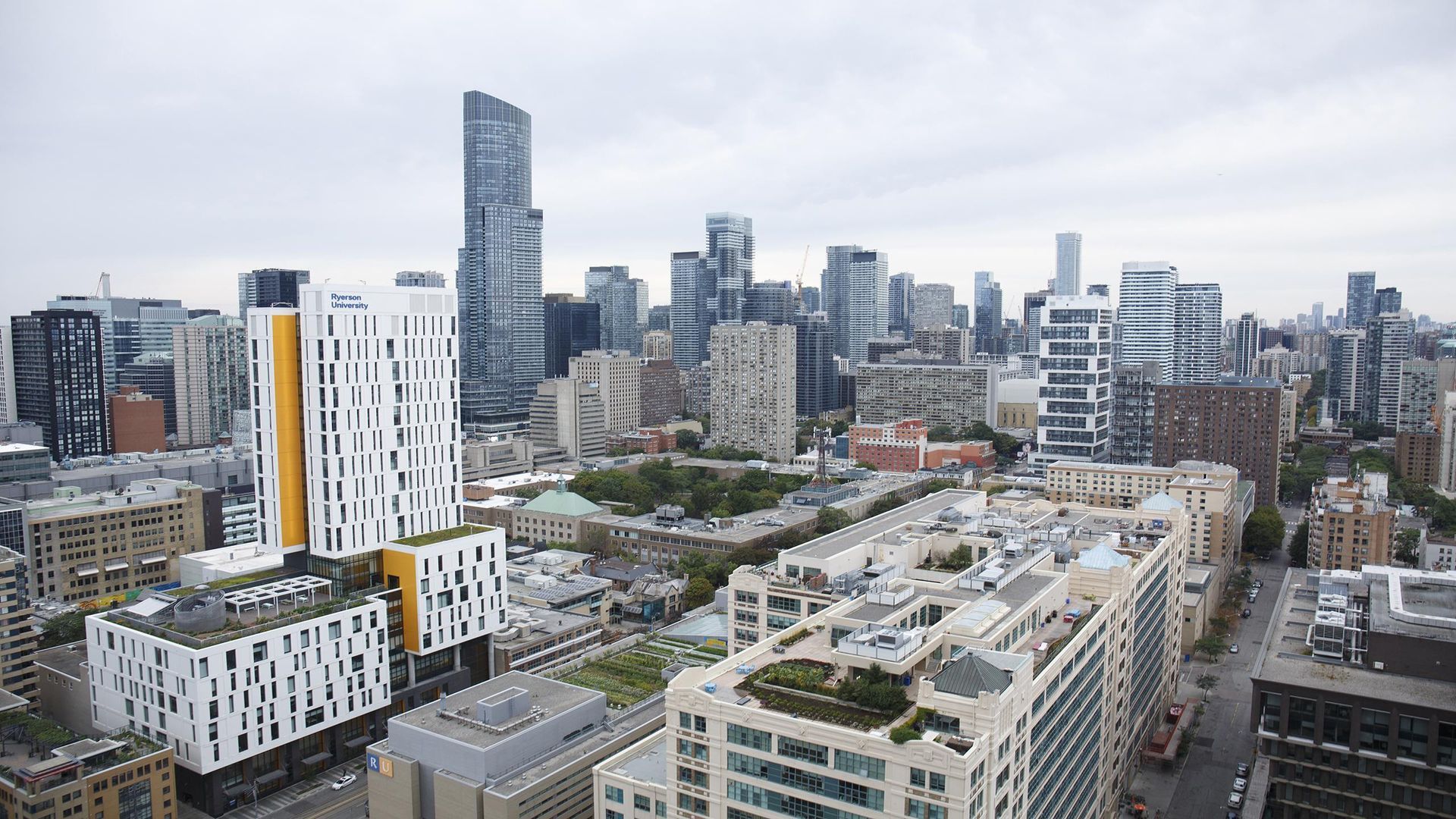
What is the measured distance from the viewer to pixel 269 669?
53.3 meters

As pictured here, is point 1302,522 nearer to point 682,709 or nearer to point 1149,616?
point 1149,616

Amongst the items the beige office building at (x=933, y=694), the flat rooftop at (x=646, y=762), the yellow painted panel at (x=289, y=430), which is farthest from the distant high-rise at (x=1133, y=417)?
the flat rooftop at (x=646, y=762)

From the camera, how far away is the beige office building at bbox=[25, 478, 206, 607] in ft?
277

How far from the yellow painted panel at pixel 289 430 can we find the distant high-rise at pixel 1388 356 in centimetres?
19822

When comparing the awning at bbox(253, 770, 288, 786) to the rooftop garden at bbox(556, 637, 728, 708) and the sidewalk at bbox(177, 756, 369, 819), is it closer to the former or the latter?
the sidewalk at bbox(177, 756, 369, 819)

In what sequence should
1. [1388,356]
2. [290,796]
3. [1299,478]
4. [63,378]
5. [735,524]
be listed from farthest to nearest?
[1388,356] → [63,378] → [1299,478] → [735,524] → [290,796]

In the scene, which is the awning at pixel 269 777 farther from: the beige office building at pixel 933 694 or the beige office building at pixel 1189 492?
the beige office building at pixel 1189 492

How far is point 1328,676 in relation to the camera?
41844 mm

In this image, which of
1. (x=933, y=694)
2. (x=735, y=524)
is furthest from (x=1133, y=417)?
(x=933, y=694)

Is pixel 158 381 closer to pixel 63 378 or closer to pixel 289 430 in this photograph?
pixel 63 378

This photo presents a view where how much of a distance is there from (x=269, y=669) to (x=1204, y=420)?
11768 cm

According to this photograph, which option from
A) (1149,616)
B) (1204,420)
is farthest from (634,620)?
(1204,420)

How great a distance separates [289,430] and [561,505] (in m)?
50.8

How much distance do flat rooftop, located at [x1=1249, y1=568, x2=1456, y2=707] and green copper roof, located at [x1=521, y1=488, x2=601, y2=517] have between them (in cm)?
7576
